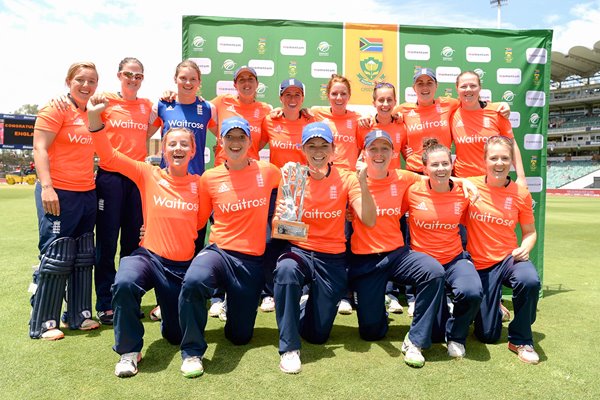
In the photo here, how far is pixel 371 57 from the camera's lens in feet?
19.3

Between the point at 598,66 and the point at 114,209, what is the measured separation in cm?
6421

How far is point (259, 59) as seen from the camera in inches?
230

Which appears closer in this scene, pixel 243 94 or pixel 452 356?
pixel 452 356

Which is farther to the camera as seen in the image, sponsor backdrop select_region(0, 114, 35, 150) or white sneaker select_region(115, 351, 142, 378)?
sponsor backdrop select_region(0, 114, 35, 150)

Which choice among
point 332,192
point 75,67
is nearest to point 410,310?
point 332,192

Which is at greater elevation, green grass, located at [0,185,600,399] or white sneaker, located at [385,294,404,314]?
green grass, located at [0,185,600,399]

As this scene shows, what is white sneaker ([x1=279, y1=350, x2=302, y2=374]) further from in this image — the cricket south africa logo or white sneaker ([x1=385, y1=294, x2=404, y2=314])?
the cricket south africa logo

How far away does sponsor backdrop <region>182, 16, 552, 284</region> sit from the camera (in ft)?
19.0

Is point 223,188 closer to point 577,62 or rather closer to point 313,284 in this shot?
point 313,284

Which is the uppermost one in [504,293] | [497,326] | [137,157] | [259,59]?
[259,59]

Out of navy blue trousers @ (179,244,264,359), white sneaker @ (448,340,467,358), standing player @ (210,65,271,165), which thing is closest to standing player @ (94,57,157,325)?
standing player @ (210,65,271,165)

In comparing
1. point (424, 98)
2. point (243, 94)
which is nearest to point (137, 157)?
point (243, 94)

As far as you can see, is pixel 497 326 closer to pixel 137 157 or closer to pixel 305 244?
pixel 305 244

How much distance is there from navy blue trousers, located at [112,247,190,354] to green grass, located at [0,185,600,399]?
200 millimetres
